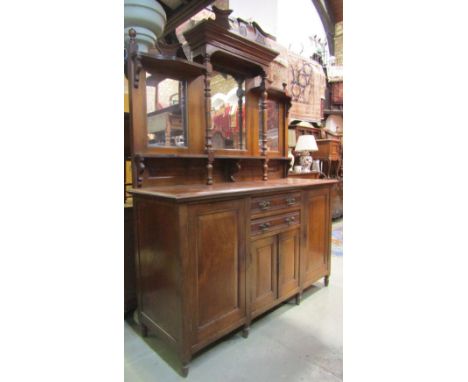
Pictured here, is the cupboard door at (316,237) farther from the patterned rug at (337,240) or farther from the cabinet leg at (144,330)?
the cabinet leg at (144,330)

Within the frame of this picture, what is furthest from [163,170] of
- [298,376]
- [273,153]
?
[298,376]

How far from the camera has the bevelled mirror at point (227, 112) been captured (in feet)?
7.25

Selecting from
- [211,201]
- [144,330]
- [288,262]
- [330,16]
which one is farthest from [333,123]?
[144,330]

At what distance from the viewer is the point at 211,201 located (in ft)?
5.00

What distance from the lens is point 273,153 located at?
8.78ft

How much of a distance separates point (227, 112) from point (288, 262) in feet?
4.15

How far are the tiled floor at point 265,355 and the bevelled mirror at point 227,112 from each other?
1366 millimetres

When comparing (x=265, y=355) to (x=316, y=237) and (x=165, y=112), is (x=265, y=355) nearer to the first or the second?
(x=316, y=237)

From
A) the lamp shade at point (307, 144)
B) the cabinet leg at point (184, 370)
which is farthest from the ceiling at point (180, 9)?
the cabinet leg at point (184, 370)

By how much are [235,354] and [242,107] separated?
183 centimetres

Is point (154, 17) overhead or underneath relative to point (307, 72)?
underneath

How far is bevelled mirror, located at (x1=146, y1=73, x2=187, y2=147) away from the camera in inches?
72.9
